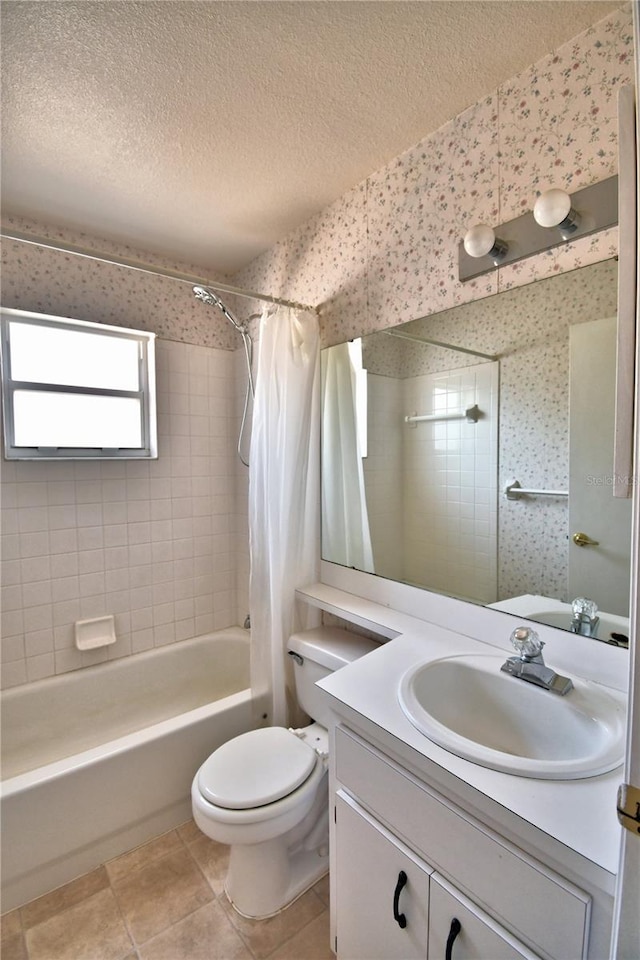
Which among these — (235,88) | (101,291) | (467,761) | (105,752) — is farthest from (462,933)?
(101,291)

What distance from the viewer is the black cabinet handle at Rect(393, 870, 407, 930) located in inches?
35.8

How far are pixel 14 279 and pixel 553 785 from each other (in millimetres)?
2527

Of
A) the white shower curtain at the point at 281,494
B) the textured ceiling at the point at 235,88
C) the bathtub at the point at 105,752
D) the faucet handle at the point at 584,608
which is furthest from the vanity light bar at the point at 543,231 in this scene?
the bathtub at the point at 105,752

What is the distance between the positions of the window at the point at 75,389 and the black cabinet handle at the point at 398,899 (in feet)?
6.44

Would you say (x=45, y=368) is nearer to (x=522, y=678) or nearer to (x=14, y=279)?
(x=14, y=279)

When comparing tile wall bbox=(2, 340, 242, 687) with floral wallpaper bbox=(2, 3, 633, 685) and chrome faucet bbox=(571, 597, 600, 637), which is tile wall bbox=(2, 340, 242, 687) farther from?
chrome faucet bbox=(571, 597, 600, 637)

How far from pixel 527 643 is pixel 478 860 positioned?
46cm

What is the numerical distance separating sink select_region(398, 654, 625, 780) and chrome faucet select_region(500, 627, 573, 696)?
0.8 inches

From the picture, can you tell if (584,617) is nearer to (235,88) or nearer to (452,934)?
(452,934)

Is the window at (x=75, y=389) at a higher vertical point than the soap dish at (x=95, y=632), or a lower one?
Answer: higher

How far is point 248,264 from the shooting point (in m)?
2.41

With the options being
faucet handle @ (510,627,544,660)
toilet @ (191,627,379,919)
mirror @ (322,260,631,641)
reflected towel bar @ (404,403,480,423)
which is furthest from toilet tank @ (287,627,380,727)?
reflected towel bar @ (404,403,480,423)

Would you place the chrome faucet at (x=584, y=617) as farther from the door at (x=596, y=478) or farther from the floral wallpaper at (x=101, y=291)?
the floral wallpaper at (x=101, y=291)

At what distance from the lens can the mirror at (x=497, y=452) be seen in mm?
1091
